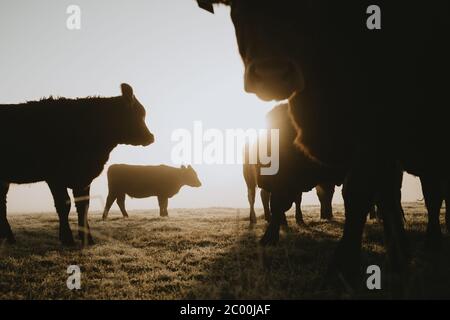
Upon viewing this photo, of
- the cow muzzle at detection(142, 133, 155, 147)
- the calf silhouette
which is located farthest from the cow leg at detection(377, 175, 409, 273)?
the cow muzzle at detection(142, 133, 155, 147)

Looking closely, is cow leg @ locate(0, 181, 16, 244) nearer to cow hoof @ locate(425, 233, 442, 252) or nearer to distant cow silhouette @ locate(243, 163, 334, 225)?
distant cow silhouette @ locate(243, 163, 334, 225)

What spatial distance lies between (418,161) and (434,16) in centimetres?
141

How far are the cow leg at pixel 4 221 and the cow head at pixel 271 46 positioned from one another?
6.13m

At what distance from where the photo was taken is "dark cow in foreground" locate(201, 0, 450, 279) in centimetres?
331

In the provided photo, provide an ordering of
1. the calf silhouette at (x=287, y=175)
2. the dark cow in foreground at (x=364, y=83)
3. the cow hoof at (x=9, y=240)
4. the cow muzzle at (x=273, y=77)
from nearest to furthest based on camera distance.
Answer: the cow muzzle at (x=273, y=77) < the dark cow in foreground at (x=364, y=83) < the calf silhouette at (x=287, y=175) < the cow hoof at (x=9, y=240)

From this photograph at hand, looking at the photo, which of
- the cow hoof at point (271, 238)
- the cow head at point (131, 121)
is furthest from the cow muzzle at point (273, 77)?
the cow head at point (131, 121)

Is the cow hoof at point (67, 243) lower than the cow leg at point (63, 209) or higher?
lower

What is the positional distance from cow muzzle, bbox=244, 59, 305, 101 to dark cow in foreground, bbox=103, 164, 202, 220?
14992 millimetres

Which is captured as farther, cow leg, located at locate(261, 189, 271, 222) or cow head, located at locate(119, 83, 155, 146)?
cow leg, located at locate(261, 189, 271, 222)

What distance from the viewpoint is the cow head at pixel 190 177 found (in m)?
22.3

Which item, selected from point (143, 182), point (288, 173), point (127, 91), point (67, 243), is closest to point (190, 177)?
point (143, 182)

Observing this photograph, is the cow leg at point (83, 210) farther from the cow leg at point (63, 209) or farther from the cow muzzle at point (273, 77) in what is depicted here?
the cow muzzle at point (273, 77)

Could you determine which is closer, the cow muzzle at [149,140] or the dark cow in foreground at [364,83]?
the dark cow in foreground at [364,83]

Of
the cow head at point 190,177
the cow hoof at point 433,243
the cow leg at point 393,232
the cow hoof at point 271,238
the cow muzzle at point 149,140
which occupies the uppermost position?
the cow muzzle at point 149,140
